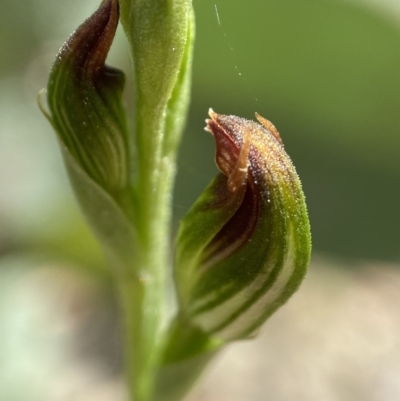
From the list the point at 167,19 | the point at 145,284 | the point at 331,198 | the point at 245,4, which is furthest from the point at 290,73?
the point at 167,19

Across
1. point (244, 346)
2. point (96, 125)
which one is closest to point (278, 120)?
point (244, 346)

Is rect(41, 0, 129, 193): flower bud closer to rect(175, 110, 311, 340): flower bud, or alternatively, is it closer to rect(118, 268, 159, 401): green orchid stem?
rect(175, 110, 311, 340): flower bud

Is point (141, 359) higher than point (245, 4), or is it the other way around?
point (245, 4)

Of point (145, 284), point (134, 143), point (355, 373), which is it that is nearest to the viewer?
point (134, 143)

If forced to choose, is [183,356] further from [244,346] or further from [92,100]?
[244,346]

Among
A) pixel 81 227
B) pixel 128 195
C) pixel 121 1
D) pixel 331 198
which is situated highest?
pixel 121 1

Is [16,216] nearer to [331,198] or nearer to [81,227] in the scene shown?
[81,227]
